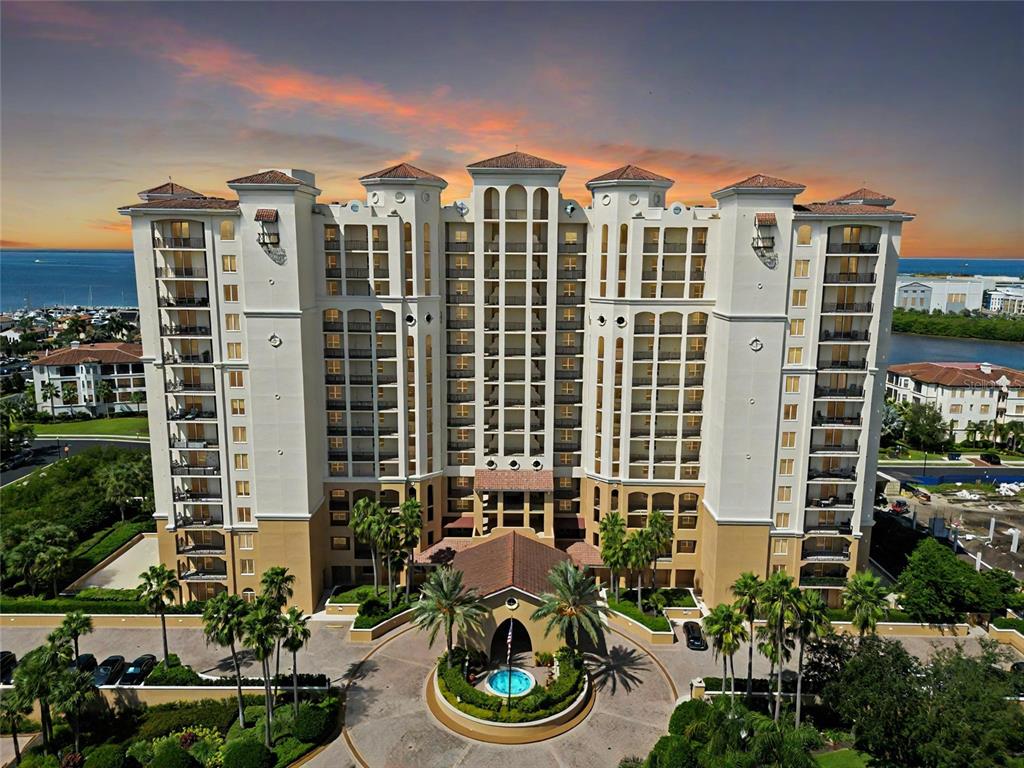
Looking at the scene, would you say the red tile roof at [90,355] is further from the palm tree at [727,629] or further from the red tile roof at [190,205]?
the palm tree at [727,629]

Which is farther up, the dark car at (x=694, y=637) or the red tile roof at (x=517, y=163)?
the red tile roof at (x=517, y=163)

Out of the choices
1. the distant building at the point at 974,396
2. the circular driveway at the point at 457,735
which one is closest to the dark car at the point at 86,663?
the circular driveway at the point at 457,735

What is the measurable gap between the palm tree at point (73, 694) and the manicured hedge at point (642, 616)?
120ft

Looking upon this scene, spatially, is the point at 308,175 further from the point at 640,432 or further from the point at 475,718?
the point at 475,718

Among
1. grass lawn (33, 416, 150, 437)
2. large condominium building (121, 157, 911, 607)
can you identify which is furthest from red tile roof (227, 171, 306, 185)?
grass lawn (33, 416, 150, 437)

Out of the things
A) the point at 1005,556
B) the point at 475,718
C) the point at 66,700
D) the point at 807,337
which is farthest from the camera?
the point at 1005,556

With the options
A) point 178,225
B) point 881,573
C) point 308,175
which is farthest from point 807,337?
point 178,225

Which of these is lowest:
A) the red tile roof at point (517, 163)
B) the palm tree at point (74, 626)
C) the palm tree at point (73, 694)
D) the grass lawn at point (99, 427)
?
the palm tree at point (73, 694)

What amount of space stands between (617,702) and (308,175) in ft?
157

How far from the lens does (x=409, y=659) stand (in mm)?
48219

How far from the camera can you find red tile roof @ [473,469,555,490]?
2274 inches

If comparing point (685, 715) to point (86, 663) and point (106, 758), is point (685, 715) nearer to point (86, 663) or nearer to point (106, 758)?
point (106, 758)

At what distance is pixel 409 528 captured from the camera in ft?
171

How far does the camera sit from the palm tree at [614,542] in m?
50.6
